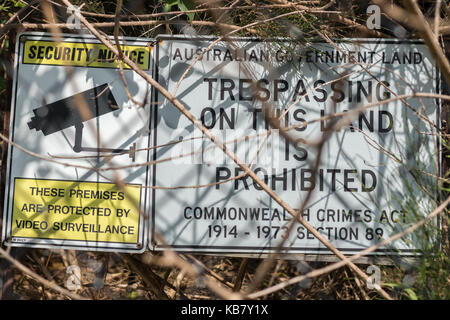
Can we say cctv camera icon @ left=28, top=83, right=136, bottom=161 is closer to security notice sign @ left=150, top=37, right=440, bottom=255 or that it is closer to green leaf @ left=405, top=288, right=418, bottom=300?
security notice sign @ left=150, top=37, right=440, bottom=255

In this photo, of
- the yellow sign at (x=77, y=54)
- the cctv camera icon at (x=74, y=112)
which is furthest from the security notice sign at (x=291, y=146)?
the cctv camera icon at (x=74, y=112)

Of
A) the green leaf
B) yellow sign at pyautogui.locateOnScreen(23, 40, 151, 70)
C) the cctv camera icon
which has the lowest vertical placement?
the green leaf

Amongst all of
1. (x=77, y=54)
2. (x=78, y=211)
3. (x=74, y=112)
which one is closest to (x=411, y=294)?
(x=78, y=211)

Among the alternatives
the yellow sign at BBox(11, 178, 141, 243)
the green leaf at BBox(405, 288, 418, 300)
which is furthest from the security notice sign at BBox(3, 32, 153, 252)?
the green leaf at BBox(405, 288, 418, 300)

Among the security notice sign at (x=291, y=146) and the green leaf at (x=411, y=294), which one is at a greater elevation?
the security notice sign at (x=291, y=146)

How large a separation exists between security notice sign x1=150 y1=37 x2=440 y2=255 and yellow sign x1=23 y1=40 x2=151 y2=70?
7 centimetres

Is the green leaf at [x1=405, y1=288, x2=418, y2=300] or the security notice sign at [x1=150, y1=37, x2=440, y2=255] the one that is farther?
the security notice sign at [x1=150, y1=37, x2=440, y2=255]

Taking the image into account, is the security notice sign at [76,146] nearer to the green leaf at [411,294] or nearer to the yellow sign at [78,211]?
the yellow sign at [78,211]

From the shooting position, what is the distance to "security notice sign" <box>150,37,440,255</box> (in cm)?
142

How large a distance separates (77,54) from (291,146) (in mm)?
817

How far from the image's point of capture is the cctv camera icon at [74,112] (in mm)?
1450
